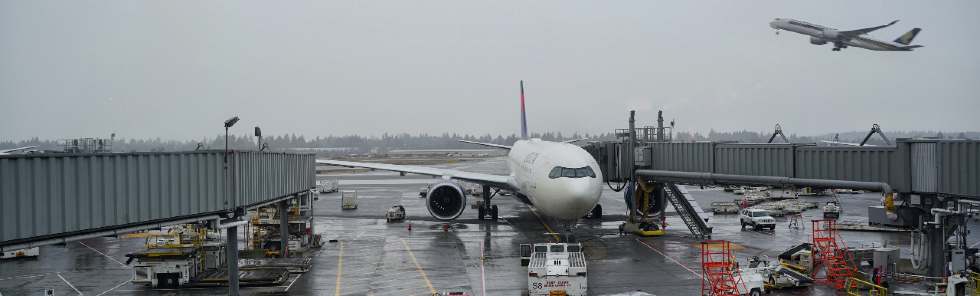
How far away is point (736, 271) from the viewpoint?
24578mm

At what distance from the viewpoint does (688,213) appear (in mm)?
39375

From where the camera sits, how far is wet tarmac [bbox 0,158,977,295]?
2559 centimetres

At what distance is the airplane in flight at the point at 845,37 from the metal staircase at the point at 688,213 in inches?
882

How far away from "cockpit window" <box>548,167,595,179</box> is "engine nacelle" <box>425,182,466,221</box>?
30.8 ft

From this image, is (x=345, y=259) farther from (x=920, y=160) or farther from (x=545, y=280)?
(x=920, y=160)

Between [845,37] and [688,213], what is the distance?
2501 centimetres

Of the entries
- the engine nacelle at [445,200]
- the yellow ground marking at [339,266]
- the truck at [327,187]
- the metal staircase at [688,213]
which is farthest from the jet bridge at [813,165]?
the truck at [327,187]

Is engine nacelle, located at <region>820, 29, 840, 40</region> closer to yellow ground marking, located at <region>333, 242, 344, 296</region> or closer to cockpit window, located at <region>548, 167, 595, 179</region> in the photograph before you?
cockpit window, located at <region>548, 167, 595, 179</region>

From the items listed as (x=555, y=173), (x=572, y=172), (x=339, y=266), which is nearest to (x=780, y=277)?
(x=572, y=172)

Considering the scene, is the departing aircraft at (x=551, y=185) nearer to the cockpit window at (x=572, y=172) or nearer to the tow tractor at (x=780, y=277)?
the cockpit window at (x=572, y=172)

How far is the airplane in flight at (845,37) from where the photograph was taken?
172ft

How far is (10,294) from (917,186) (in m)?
31.2

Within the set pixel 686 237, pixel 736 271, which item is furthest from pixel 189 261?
pixel 686 237

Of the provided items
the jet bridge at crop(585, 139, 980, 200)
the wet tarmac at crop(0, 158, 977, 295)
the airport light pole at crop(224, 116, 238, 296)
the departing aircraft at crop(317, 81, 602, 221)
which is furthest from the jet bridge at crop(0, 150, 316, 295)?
the jet bridge at crop(585, 139, 980, 200)
